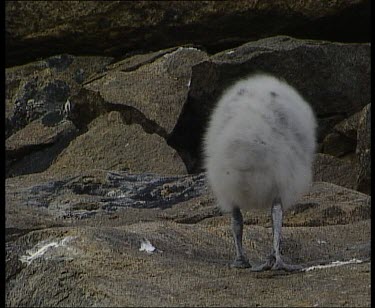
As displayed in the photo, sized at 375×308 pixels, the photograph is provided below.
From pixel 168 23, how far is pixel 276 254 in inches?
194

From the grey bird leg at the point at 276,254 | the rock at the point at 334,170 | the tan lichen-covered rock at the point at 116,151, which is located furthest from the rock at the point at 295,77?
the grey bird leg at the point at 276,254

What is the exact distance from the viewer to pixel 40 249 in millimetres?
4469

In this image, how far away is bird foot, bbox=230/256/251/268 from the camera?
15.0ft

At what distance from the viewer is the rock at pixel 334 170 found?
7.51 m

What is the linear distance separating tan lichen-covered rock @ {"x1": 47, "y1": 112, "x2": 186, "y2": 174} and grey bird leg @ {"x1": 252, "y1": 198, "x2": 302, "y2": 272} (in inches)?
105

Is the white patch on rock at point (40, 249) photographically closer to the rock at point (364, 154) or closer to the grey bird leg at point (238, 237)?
the grey bird leg at point (238, 237)

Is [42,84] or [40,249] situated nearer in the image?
[40,249]

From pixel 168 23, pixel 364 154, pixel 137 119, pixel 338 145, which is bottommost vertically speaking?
pixel 338 145

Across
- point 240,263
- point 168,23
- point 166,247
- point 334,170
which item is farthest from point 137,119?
point 240,263

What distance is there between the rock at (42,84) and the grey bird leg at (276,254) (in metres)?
4.47

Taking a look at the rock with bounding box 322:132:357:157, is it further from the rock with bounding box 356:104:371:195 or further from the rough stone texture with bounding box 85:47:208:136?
the rough stone texture with bounding box 85:47:208:136

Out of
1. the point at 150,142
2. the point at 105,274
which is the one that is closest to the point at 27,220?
the point at 105,274

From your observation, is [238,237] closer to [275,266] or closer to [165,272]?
[275,266]

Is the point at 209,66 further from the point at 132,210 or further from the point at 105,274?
the point at 105,274
